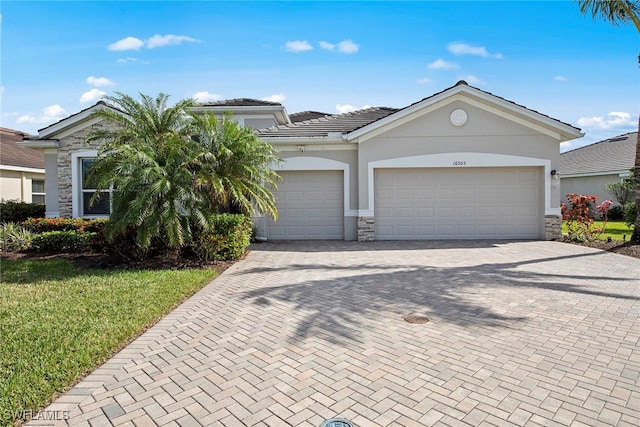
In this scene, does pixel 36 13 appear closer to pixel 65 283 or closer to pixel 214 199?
pixel 214 199

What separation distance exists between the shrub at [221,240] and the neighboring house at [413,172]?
3748 mm

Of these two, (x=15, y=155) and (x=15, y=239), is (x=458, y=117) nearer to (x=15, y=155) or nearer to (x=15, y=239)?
(x=15, y=239)

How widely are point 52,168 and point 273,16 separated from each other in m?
9.65

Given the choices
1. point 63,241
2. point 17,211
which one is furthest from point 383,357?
point 17,211

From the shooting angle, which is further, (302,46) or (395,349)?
(302,46)

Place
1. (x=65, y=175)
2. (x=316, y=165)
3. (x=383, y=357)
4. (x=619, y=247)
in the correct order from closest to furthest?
(x=383, y=357), (x=619, y=247), (x=316, y=165), (x=65, y=175)

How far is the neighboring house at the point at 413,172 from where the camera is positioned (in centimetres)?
1313

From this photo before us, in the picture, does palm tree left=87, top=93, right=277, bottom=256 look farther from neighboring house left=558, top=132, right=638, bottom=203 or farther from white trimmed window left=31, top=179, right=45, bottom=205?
neighboring house left=558, top=132, right=638, bottom=203

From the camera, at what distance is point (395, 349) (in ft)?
14.4

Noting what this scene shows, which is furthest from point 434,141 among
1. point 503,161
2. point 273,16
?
point 273,16

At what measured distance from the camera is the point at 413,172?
1362cm

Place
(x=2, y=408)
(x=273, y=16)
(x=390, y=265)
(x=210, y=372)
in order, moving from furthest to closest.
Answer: (x=273, y=16) → (x=390, y=265) → (x=210, y=372) → (x=2, y=408)

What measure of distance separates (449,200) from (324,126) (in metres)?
5.21

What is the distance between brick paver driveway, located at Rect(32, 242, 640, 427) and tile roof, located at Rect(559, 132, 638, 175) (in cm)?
1889
